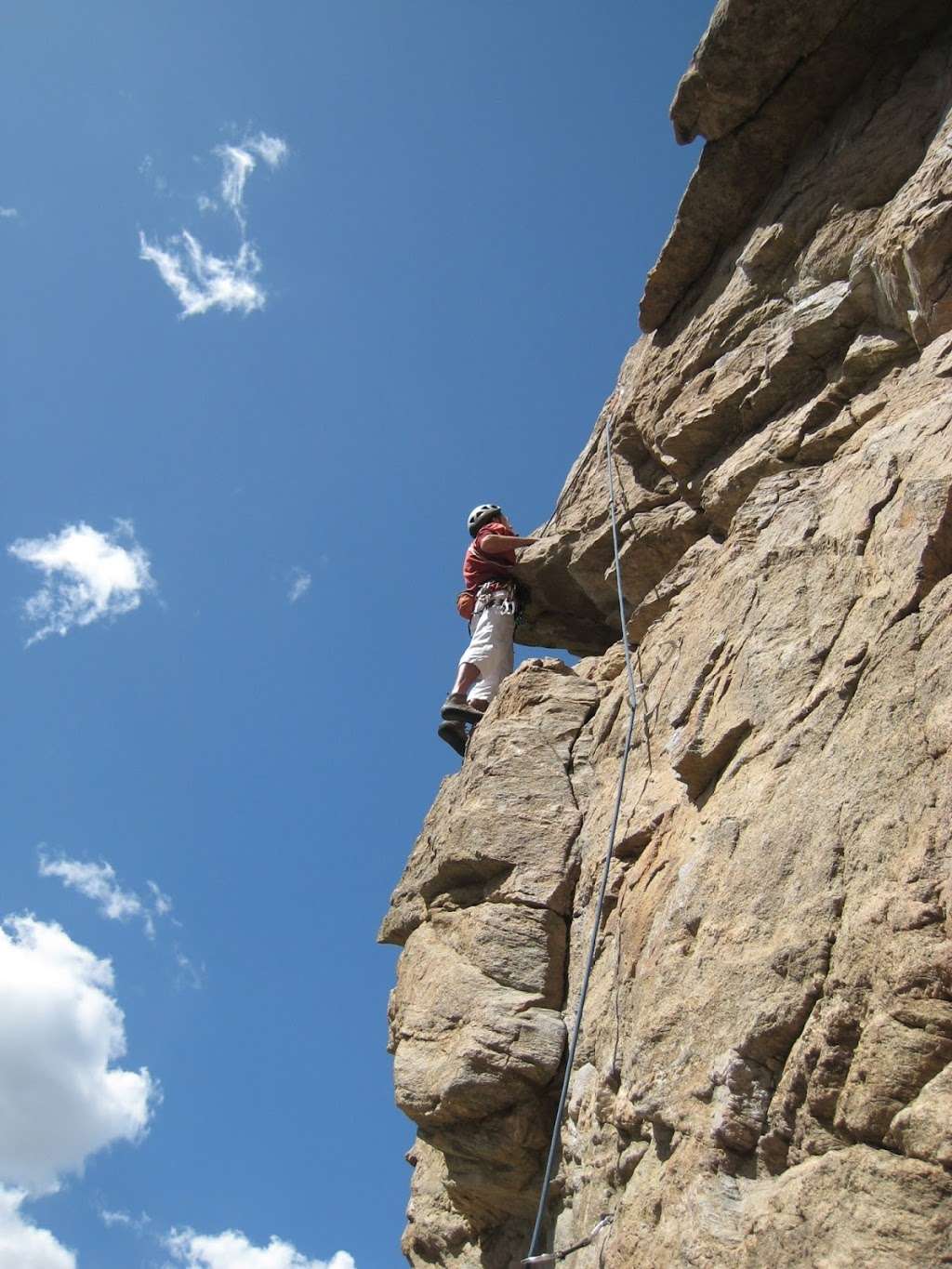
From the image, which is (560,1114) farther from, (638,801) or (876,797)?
(876,797)

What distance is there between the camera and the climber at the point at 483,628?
418 inches

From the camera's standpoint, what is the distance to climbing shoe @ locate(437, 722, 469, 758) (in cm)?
1059

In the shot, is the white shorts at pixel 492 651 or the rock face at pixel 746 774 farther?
the white shorts at pixel 492 651

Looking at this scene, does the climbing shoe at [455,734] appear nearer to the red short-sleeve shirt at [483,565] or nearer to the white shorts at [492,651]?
the white shorts at [492,651]

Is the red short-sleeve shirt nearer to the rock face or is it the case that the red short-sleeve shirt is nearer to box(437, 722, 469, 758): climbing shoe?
the rock face

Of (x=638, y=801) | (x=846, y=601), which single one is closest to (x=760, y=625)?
(x=846, y=601)

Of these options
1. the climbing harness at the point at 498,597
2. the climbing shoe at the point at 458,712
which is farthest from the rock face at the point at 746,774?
the climbing shoe at the point at 458,712

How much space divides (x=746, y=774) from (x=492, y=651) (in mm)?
5024

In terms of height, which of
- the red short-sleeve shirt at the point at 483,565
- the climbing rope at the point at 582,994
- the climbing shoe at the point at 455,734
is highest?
the red short-sleeve shirt at the point at 483,565

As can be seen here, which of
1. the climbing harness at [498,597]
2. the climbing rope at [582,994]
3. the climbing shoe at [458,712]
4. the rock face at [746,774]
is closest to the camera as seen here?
the rock face at [746,774]

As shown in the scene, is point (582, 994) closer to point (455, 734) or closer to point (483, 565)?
point (455, 734)

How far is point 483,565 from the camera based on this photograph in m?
11.3

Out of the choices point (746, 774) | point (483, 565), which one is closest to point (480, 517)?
point (483, 565)

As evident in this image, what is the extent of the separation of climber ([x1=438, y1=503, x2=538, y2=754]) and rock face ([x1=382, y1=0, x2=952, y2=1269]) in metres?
0.45
